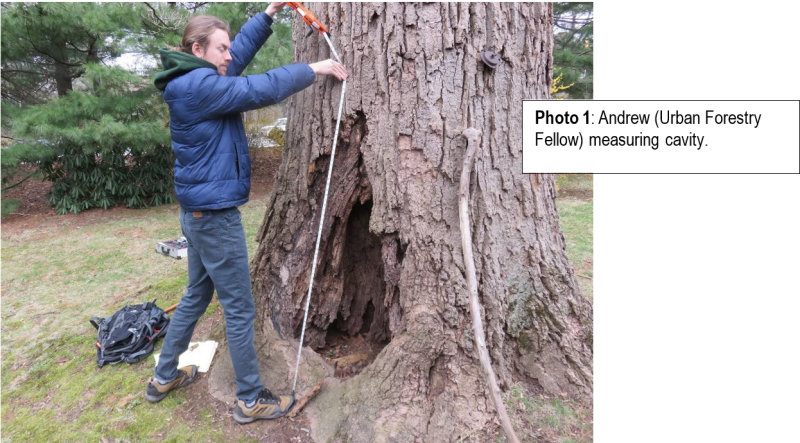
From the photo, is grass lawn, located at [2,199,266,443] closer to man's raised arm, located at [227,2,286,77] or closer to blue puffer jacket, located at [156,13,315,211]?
blue puffer jacket, located at [156,13,315,211]

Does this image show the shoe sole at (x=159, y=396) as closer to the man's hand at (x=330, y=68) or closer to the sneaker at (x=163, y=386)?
the sneaker at (x=163, y=386)

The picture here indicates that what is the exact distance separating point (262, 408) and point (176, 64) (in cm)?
171

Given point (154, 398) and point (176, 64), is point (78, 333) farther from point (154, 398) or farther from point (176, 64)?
point (176, 64)

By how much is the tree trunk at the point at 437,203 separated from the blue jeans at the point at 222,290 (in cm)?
30

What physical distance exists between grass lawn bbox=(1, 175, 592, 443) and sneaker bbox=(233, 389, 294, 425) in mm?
89

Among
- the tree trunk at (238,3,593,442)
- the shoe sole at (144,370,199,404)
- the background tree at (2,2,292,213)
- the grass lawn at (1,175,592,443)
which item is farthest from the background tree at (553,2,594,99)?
the shoe sole at (144,370,199,404)

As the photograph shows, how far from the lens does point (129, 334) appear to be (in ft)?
9.35

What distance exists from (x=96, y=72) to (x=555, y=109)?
607 cm

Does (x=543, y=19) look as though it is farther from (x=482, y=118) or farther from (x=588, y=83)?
(x=588, y=83)

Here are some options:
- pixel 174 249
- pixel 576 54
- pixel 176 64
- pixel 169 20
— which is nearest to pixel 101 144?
pixel 169 20

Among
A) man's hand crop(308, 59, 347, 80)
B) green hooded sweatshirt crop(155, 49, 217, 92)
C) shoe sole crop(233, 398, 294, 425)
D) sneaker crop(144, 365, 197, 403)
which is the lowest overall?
shoe sole crop(233, 398, 294, 425)

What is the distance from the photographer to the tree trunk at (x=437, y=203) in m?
2.03

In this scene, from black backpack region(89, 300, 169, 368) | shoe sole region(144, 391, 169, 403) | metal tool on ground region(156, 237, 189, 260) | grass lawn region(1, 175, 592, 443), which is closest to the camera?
grass lawn region(1, 175, 592, 443)

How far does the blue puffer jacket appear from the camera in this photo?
1.87 meters
